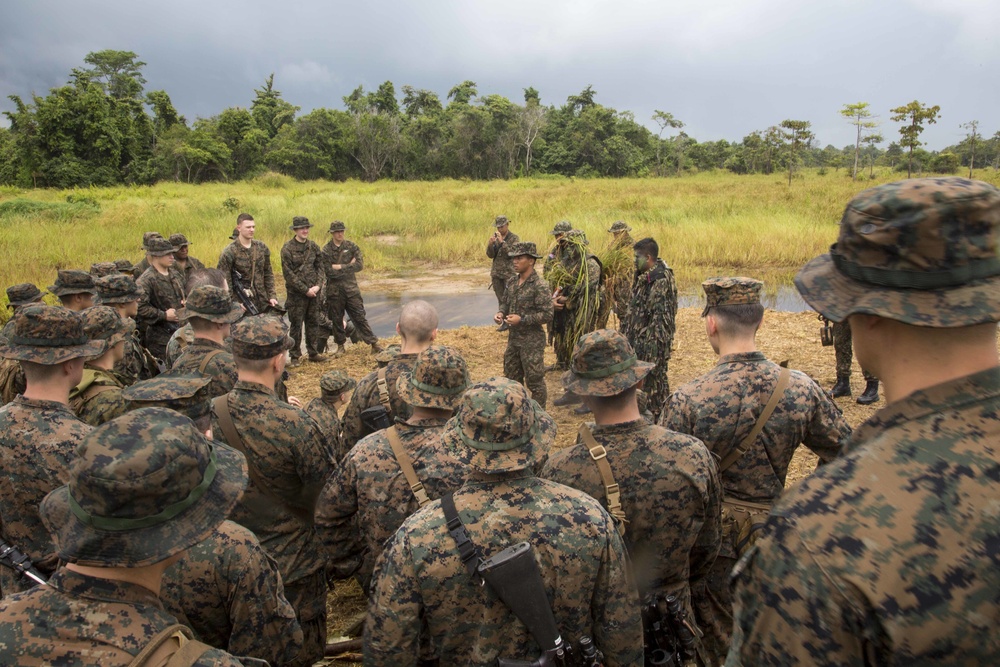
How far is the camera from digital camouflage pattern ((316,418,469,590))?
252 centimetres

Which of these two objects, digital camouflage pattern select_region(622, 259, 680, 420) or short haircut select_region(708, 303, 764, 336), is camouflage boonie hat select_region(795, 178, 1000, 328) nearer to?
short haircut select_region(708, 303, 764, 336)

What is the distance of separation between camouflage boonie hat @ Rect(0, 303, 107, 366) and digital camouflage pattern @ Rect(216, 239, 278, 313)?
4.64 m

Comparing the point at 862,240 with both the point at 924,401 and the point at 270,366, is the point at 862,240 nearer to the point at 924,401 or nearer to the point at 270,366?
the point at 924,401

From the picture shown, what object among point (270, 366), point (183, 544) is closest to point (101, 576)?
point (183, 544)

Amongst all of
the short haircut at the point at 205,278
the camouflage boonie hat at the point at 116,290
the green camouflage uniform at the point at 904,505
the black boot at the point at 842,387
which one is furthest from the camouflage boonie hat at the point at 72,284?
the black boot at the point at 842,387

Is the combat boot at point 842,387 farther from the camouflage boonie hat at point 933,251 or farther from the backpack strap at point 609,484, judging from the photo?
the camouflage boonie hat at point 933,251

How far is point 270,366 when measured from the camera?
288 centimetres

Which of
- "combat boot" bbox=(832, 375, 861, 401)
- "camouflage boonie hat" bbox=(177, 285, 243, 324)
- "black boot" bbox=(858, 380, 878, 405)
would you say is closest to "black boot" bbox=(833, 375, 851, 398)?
"combat boot" bbox=(832, 375, 861, 401)

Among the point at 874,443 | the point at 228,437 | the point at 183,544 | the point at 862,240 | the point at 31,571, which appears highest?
the point at 862,240

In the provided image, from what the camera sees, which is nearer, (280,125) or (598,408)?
(598,408)

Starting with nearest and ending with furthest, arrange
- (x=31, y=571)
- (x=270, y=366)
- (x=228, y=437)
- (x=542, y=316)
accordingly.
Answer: (x=31, y=571), (x=228, y=437), (x=270, y=366), (x=542, y=316)

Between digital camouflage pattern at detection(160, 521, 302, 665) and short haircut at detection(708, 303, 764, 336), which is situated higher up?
short haircut at detection(708, 303, 764, 336)

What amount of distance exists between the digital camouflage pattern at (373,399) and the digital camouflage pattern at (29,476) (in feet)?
4.60

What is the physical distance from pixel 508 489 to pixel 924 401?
110cm
